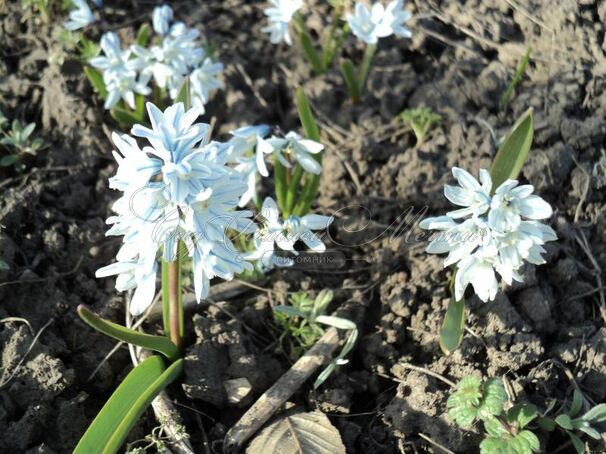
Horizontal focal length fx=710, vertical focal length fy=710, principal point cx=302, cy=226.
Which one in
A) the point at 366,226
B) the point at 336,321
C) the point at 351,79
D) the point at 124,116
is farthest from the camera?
the point at 351,79

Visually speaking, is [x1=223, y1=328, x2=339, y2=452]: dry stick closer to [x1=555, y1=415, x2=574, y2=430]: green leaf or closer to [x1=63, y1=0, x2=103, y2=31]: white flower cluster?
[x1=555, y1=415, x2=574, y2=430]: green leaf

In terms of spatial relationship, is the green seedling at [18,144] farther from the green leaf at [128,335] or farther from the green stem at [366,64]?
the green stem at [366,64]

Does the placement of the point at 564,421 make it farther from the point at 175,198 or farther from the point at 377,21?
the point at 377,21

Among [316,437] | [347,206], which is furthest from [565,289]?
[316,437]

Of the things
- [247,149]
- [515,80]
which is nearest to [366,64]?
[515,80]

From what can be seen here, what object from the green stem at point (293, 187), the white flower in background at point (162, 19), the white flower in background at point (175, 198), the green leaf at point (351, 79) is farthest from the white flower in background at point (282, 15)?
the white flower in background at point (175, 198)

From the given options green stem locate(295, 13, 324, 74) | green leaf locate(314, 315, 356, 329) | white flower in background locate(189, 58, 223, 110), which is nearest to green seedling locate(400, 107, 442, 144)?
green stem locate(295, 13, 324, 74)
